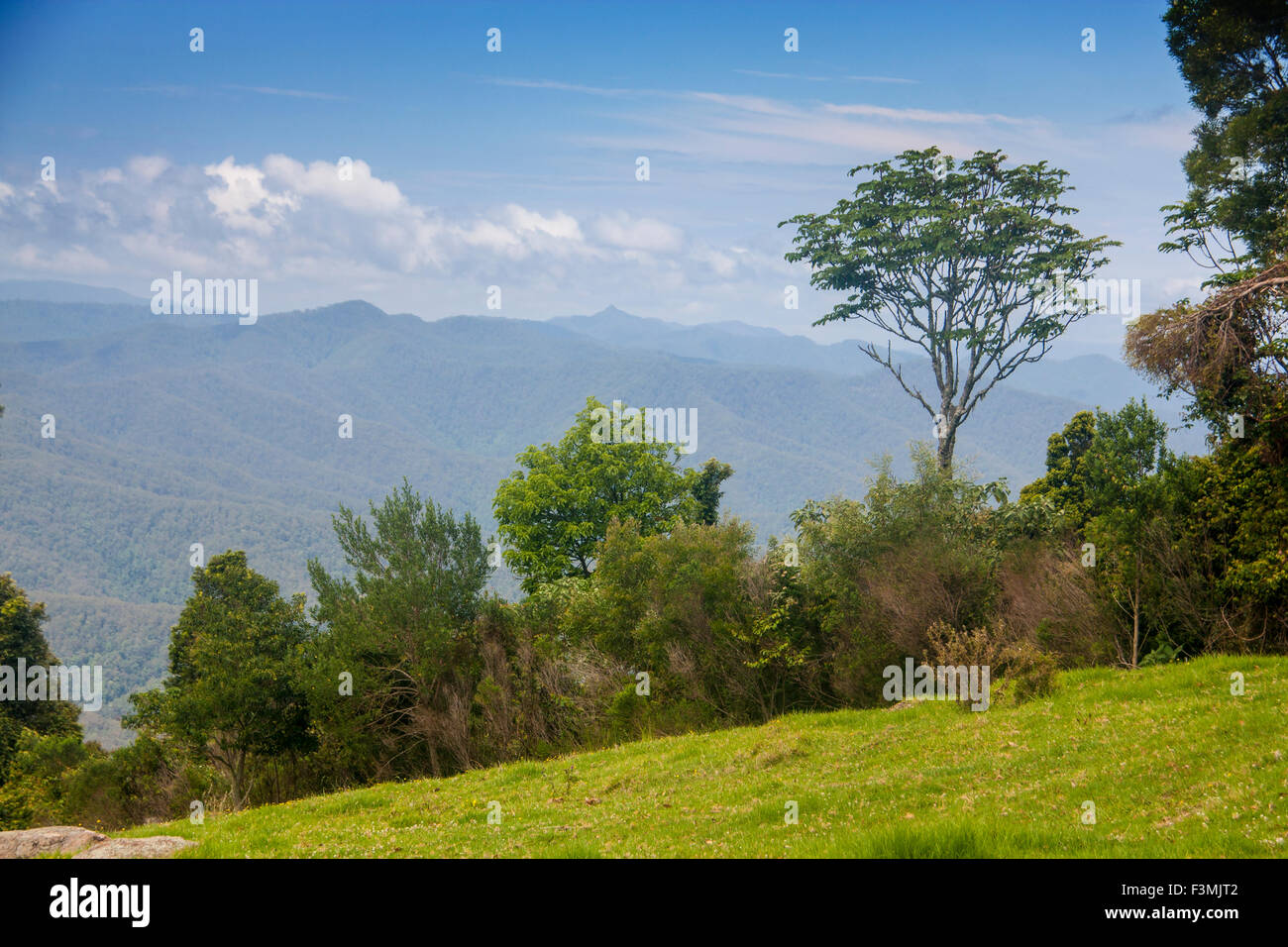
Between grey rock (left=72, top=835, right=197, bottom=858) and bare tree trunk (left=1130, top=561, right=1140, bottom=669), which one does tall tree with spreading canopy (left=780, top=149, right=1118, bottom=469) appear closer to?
bare tree trunk (left=1130, top=561, right=1140, bottom=669)

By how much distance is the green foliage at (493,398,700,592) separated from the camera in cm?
5303

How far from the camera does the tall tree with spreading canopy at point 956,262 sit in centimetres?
4428

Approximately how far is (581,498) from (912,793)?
1581 inches

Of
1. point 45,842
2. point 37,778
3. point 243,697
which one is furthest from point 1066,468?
point 37,778

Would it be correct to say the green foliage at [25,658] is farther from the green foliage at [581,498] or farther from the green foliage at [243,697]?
the green foliage at [581,498]

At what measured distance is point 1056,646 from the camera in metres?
26.4

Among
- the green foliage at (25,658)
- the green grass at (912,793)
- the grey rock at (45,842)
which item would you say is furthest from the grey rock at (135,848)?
the green foliage at (25,658)

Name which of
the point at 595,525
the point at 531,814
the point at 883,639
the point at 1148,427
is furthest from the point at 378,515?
the point at 1148,427

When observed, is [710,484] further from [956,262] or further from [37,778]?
[37,778]

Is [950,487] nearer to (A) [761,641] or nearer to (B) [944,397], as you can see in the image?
(A) [761,641]

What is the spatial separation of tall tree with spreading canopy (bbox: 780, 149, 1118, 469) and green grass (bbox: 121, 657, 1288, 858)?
85.6ft

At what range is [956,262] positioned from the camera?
45.5 meters

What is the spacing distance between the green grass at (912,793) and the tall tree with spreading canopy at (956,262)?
1027 inches
